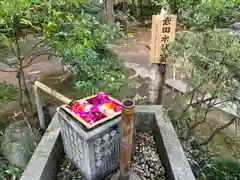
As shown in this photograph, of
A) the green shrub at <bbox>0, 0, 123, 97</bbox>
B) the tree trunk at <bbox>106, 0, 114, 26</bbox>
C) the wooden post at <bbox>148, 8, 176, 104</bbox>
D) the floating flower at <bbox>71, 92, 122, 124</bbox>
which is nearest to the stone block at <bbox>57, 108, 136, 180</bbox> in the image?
the floating flower at <bbox>71, 92, 122, 124</bbox>

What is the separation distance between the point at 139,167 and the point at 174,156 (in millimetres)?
350

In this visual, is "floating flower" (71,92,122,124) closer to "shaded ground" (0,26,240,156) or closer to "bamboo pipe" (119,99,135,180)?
"bamboo pipe" (119,99,135,180)

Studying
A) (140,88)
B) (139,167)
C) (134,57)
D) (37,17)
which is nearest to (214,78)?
(139,167)

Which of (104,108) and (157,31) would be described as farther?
(157,31)

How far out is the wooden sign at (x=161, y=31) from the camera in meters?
1.89

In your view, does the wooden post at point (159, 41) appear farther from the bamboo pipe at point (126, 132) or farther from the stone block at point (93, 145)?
the bamboo pipe at point (126, 132)

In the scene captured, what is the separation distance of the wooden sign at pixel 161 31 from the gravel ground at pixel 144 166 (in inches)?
34.0

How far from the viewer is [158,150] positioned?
1947mm

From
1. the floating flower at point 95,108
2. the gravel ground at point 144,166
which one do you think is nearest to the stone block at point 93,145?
the floating flower at point 95,108

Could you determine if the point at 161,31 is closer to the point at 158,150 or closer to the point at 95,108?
the point at 95,108

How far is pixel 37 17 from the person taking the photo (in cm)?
179

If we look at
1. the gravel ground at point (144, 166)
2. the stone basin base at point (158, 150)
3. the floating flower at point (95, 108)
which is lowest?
the gravel ground at point (144, 166)

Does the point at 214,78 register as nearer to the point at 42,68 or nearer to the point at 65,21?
the point at 65,21

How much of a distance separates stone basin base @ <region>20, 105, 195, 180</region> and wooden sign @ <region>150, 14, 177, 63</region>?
22.7 inches
